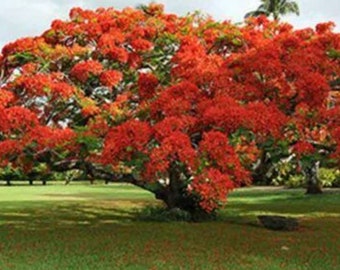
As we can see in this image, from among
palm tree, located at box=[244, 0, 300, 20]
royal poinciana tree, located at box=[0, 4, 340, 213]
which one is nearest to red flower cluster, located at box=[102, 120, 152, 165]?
royal poinciana tree, located at box=[0, 4, 340, 213]

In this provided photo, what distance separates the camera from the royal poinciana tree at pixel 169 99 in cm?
1299

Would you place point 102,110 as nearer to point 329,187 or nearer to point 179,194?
point 179,194

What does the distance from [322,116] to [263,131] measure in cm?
130

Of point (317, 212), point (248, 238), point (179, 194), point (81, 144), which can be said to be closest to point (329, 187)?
point (317, 212)

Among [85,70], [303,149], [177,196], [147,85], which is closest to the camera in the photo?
[303,149]

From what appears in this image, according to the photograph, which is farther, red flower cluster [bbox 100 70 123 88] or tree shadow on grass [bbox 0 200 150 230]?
tree shadow on grass [bbox 0 200 150 230]

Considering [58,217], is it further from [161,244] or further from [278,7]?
[278,7]

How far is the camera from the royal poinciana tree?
12992 millimetres

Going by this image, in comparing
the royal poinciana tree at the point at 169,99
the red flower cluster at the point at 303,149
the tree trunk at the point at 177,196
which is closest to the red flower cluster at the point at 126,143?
the royal poinciana tree at the point at 169,99

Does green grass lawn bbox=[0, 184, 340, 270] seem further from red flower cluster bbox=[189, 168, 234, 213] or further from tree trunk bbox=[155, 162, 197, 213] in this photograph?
red flower cluster bbox=[189, 168, 234, 213]

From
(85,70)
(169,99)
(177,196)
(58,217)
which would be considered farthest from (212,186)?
(58,217)

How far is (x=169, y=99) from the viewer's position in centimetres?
1396

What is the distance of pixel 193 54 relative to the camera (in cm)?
1587

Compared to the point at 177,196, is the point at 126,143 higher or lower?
higher
